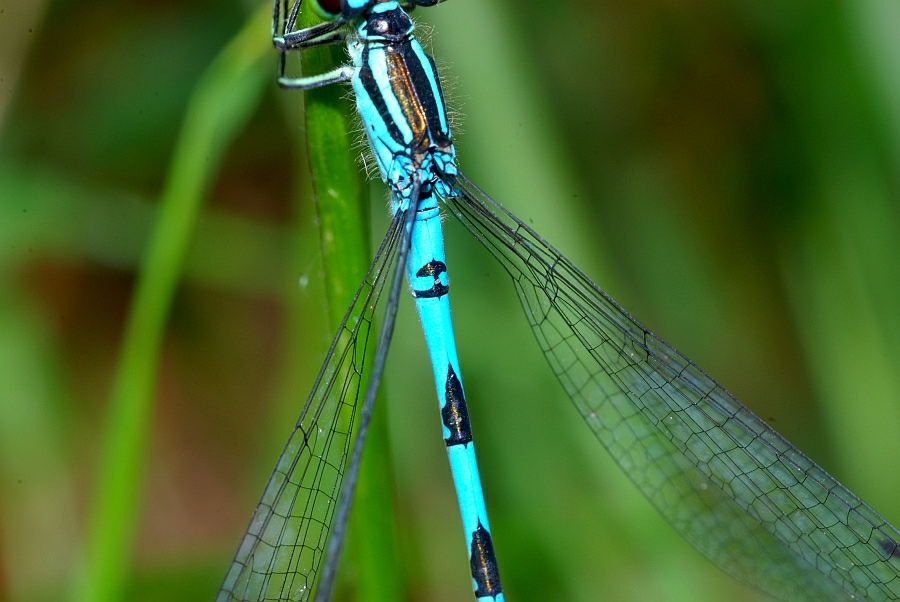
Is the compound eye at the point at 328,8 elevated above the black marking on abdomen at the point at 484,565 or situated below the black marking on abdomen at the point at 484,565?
above

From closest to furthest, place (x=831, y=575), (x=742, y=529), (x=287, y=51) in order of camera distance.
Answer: (x=287, y=51) → (x=831, y=575) → (x=742, y=529)

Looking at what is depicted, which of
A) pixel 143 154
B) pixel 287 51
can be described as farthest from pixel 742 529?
pixel 143 154

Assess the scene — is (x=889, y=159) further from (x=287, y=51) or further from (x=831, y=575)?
(x=287, y=51)

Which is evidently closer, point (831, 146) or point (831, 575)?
point (831, 575)

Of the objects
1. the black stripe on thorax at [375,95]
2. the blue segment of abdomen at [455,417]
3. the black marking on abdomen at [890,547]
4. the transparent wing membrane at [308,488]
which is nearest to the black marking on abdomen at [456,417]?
the blue segment of abdomen at [455,417]

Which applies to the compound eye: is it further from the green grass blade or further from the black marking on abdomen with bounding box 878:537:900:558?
the black marking on abdomen with bounding box 878:537:900:558

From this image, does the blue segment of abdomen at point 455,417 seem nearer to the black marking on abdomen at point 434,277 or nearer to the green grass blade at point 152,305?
the black marking on abdomen at point 434,277

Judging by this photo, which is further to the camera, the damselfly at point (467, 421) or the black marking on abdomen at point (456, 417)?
the black marking on abdomen at point (456, 417)
